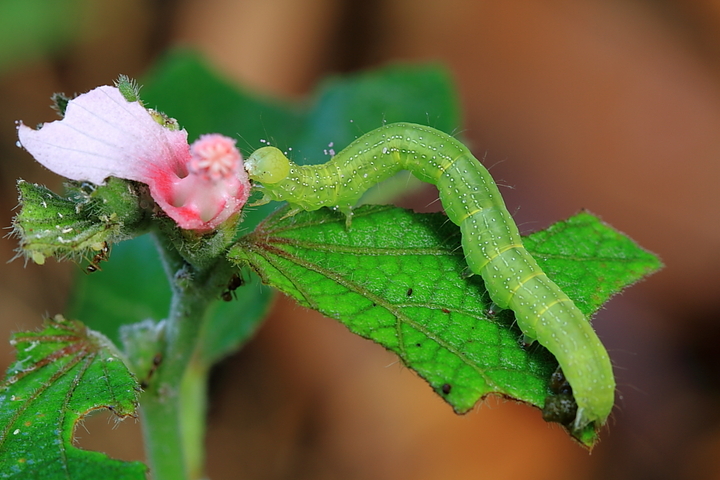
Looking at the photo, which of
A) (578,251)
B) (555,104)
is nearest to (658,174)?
(555,104)

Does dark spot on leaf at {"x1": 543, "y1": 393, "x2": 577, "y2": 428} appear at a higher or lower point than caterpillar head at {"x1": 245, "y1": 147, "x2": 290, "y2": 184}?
lower

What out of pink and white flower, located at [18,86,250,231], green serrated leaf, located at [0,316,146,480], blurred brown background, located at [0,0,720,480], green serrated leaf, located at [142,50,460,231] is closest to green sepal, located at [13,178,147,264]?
pink and white flower, located at [18,86,250,231]

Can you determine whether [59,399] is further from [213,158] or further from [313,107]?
[313,107]

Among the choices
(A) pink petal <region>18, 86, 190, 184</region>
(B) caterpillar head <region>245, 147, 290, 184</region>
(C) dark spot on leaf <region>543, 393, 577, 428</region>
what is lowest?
(C) dark spot on leaf <region>543, 393, 577, 428</region>

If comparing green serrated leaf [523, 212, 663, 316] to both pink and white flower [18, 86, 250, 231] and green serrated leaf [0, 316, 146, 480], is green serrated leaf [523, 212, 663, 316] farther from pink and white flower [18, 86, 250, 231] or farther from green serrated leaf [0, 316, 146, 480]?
green serrated leaf [0, 316, 146, 480]

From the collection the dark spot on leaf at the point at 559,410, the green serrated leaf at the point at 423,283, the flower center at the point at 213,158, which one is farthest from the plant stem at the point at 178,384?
the dark spot on leaf at the point at 559,410

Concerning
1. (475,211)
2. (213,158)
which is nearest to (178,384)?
(213,158)
